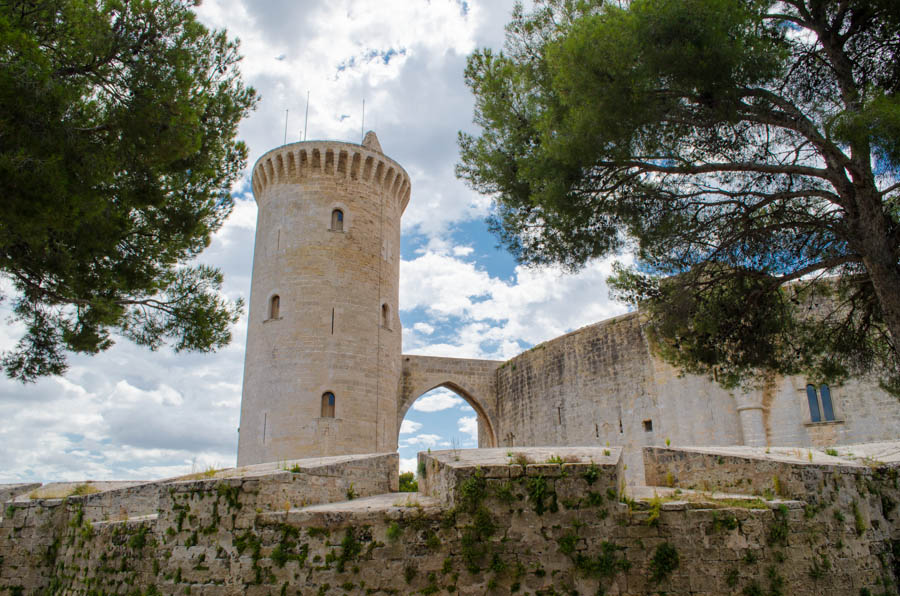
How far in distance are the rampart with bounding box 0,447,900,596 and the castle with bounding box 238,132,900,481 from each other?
265 inches

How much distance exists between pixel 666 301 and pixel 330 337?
9948mm

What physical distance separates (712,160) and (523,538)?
16.4 ft

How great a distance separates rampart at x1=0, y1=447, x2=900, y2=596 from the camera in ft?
20.7

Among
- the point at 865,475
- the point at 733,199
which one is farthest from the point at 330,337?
the point at 865,475

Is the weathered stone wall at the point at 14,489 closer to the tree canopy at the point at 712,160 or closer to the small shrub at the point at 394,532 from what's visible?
the small shrub at the point at 394,532

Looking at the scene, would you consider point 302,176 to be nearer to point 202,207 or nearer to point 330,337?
point 330,337

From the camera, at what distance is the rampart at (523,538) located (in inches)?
249

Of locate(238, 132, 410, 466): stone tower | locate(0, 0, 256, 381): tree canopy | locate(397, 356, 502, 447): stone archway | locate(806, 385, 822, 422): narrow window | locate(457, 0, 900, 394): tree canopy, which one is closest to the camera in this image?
locate(0, 0, 256, 381): tree canopy

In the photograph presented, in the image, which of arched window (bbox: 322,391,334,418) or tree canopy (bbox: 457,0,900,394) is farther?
arched window (bbox: 322,391,334,418)

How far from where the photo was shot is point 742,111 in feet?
23.7

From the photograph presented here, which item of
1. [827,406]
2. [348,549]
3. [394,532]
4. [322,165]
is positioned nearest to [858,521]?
[394,532]

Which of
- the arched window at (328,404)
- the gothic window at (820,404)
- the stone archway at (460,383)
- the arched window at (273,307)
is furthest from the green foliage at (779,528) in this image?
the stone archway at (460,383)

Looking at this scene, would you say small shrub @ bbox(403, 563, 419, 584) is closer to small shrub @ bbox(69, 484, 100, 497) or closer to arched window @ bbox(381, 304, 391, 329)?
small shrub @ bbox(69, 484, 100, 497)

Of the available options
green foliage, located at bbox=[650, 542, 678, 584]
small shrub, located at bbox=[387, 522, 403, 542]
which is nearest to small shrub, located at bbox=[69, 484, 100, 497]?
small shrub, located at bbox=[387, 522, 403, 542]
